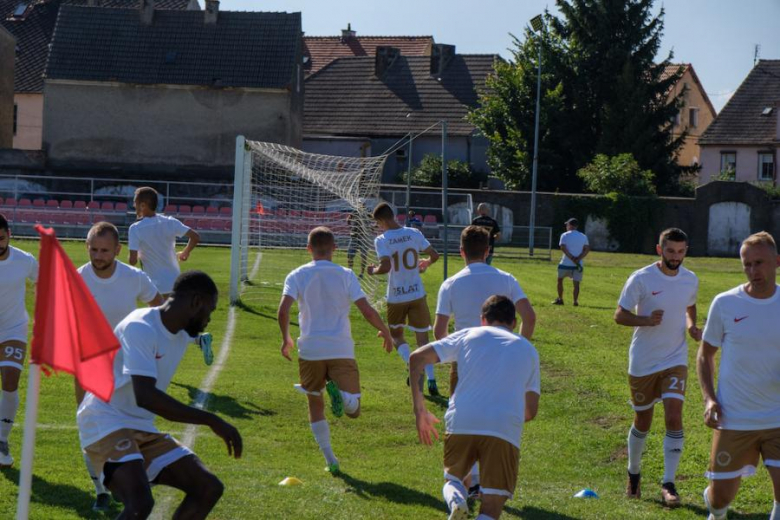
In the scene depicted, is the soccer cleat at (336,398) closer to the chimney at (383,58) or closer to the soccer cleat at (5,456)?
the soccer cleat at (5,456)

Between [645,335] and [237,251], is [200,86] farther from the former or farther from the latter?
[645,335]

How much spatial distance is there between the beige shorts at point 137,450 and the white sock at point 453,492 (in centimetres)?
152

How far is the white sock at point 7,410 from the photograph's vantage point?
362 inches

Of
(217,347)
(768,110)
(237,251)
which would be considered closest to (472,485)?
(217,347)

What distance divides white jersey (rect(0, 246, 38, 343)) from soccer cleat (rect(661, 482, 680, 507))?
17.3 feet

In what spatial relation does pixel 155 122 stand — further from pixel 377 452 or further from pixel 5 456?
pixel 5 456

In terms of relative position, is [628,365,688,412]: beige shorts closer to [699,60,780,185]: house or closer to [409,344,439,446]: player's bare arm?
[409,344,439,446]: player's bare arm

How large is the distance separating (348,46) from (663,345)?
69.4 meters

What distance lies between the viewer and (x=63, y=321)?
511 cm

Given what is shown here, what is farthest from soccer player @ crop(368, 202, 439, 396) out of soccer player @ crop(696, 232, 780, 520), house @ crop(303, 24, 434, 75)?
house @ crop(303, 24, 434, 75)

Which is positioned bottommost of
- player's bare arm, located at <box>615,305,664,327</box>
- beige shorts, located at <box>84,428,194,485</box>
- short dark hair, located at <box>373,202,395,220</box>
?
beige shorts, located at <box>84,428,194,485</box>

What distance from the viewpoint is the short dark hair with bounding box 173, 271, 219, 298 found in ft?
19.9

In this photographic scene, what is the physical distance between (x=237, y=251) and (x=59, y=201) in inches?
1008

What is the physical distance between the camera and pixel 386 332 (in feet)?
31.7
